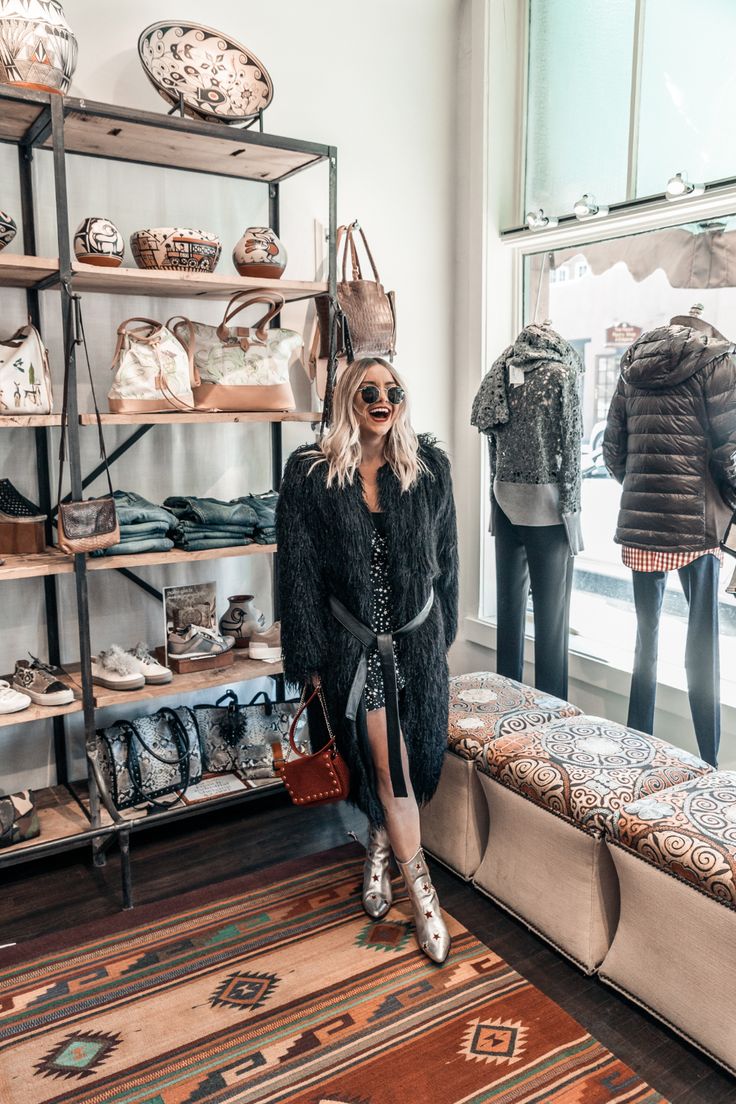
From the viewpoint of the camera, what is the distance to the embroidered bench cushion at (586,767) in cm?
224

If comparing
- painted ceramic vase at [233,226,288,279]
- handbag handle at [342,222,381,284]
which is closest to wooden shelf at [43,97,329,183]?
painted ceramic vase at [233,226,288,279]

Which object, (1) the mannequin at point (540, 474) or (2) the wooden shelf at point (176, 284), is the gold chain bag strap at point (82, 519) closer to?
(2) the wooden shelf at point (176, 284)

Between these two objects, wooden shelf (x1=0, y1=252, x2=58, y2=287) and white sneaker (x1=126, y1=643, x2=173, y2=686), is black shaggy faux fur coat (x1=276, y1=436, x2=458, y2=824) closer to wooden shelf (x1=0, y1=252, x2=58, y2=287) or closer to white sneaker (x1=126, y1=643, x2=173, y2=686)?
white sneaker (x1=126, y1=643, x2=173, y2=686)

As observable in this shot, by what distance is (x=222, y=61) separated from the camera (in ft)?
9.67

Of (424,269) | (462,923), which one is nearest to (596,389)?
(424,269)

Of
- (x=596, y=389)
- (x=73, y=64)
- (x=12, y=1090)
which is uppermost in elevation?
(x=73, y=64)

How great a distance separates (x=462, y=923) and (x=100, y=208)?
2.57 m

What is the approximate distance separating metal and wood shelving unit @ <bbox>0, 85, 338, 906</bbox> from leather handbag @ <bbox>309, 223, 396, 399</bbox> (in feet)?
0.59

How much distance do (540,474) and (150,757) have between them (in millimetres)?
1707

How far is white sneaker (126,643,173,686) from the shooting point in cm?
294

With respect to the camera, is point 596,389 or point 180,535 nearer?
point 180,535

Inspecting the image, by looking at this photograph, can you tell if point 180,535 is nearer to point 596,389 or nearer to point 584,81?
point 596,389

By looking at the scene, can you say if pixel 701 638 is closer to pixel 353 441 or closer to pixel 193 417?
pixel 353 441

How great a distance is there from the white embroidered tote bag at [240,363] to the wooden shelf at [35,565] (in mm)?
677
